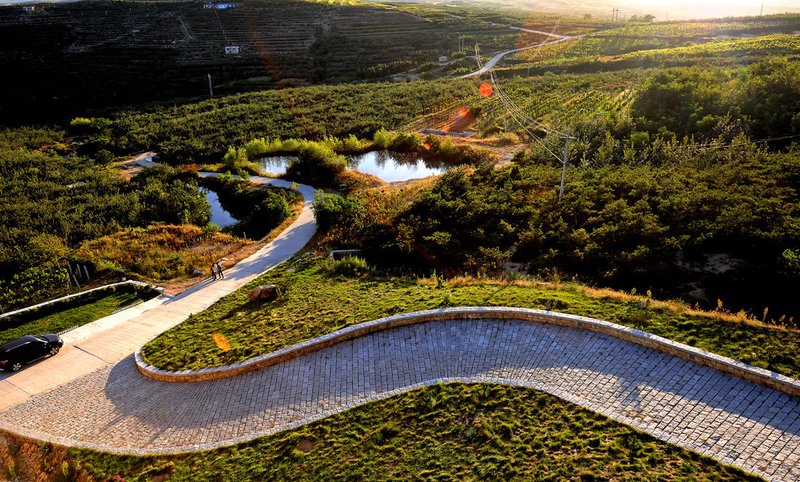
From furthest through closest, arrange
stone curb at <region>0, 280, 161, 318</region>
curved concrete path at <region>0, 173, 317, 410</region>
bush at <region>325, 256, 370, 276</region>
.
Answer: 1. bush at <region>325, 256, 370, 276</region>
2. stone curb at <region>0, 280, 161, 318</region>
3. curved concrete path at <region>0, 173, 317, 410</region>

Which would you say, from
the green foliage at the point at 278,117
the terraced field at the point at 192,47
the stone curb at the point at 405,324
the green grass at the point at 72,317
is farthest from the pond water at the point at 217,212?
the terraced field at the point at 192,47

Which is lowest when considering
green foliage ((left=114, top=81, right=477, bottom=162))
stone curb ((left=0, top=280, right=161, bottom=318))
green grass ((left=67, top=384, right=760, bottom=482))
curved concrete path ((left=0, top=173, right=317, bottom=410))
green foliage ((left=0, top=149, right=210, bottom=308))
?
curved concrete path ((left=0, top=173, right=317, bottom=410))

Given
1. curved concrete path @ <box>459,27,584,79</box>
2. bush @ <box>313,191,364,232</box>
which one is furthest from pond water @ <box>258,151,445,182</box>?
curved concrete path @ <box>459,27,584,79</box>

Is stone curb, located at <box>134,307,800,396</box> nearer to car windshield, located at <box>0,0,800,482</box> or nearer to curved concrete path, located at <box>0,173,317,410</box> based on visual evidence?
car windshield, located at <box>0,0,800,482</box>

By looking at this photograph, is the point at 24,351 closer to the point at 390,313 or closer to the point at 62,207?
the point at 390,313

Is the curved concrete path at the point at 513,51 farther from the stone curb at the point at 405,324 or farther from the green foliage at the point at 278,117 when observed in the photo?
the stone curb at the point at 405,324
